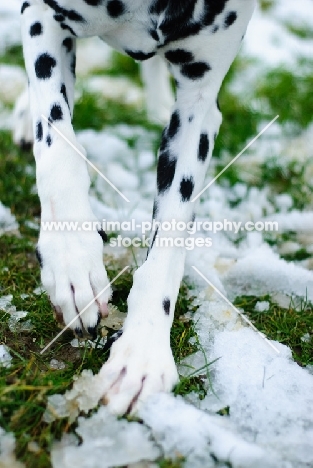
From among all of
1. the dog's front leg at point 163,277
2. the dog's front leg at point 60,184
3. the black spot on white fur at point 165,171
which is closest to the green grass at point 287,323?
the dog's front leg at point 163,277

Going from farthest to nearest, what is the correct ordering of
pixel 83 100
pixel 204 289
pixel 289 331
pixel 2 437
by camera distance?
1. pixel 83 100
2. pixel 204 289
3. pixel 289 331
4. pixel 2 437

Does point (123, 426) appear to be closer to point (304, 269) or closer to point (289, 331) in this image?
point (289, 331)

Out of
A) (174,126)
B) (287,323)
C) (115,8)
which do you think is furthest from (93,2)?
(287,323)

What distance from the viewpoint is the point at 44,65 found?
78.1 inches

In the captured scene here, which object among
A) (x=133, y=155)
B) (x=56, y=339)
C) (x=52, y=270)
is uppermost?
(x=52, y=270)

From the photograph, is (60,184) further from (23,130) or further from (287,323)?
(23,130)

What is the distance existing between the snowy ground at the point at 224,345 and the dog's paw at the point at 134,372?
0.03 metres

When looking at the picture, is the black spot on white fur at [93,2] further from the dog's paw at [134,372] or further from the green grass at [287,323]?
the green grass at [287,323]

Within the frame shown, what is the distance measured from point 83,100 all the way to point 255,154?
3.48ft

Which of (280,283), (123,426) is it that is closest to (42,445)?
(123,426)

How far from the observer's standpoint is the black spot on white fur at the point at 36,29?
2.02 metres

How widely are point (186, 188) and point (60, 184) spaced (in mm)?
391

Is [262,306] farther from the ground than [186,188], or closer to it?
closer to it

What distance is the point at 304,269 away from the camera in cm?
238
